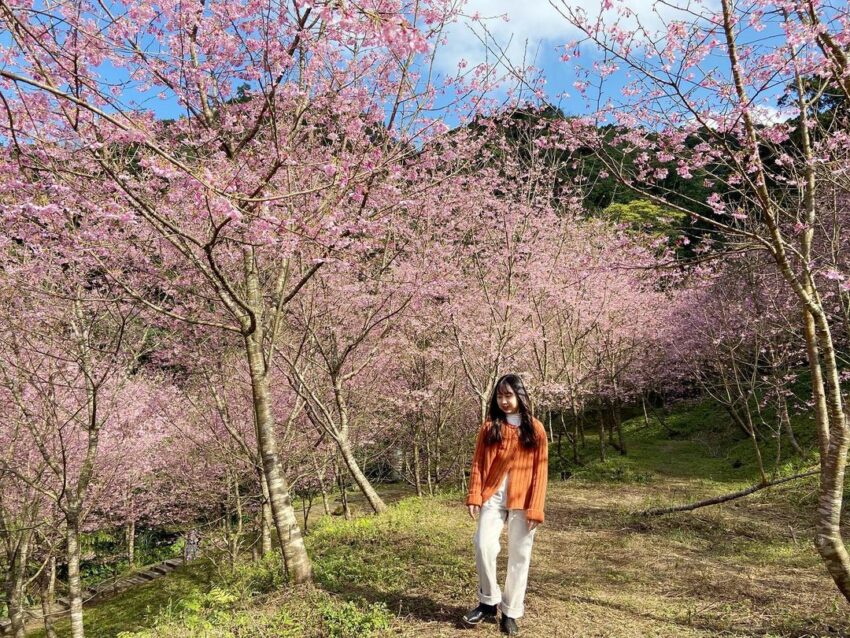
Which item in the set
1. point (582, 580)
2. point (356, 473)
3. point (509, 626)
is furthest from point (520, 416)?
point (356, 473)

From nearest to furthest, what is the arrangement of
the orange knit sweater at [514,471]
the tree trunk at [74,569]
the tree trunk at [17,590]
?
1. the orange knit sweater at [514,471]
2. the tree trunk at [74,569]
3. the tree trunk at [17,590]

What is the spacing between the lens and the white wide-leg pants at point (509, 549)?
3.86 metres

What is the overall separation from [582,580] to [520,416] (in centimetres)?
267

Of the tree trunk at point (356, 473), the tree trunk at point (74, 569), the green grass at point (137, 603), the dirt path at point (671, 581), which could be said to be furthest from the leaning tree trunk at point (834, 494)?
the green grass at point (137, 603)

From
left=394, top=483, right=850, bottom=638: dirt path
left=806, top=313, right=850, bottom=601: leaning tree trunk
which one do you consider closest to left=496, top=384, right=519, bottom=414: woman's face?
left=394, top=483, right=850, bottom=638: dirt path

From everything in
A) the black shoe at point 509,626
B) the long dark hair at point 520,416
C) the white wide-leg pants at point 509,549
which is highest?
the long dark hair at point 520,416

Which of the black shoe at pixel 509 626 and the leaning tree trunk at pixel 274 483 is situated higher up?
the leaning tree trunk at pixel 274 483

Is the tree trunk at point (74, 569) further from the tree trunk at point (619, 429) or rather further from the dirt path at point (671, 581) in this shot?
the tree trunk at point (619, 429)

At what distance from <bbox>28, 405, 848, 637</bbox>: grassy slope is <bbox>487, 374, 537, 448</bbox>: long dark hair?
4.71 ft

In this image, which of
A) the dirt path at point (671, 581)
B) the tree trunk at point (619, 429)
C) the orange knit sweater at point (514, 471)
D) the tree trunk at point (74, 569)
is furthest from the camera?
the tree trunk at point (619, 429)

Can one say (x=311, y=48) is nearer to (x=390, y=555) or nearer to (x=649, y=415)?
(x=390, y=555)

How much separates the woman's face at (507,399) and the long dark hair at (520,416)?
1 cm

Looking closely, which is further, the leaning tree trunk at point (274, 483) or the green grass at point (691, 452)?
the green grass at point (691, 452)

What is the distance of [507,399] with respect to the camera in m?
4.00
